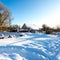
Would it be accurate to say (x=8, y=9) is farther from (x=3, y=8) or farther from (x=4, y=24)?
(x=4, y=24)

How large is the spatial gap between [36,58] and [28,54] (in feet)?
1.36

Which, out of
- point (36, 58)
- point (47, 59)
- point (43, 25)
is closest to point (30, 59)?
point (36, 58)

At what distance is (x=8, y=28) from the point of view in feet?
135

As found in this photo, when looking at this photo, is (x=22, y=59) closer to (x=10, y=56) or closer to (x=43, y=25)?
(x=10, y=56)

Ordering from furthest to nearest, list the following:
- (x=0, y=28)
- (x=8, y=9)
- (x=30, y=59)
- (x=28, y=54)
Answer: (x=8, y=9), (x=0, y=28), (x=28, y=54), (x=30, y=59)

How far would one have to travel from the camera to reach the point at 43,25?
63.3m

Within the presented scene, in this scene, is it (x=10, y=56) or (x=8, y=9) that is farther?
(x=8, y=9)

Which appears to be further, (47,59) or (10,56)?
(47,59)

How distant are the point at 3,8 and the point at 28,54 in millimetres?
34340

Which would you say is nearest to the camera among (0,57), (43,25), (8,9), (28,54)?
(0,57)

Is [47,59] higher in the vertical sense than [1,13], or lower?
lower

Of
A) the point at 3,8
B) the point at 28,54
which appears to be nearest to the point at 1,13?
the point at 3,8

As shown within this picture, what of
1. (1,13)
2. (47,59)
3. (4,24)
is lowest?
(47,59)

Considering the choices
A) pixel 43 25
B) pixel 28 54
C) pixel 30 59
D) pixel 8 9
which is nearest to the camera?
pixel 30 59
